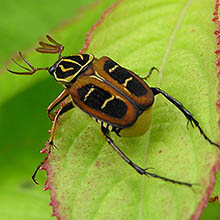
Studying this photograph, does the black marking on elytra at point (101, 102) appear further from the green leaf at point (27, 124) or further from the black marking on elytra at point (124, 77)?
the green leaf at point (27, 124)

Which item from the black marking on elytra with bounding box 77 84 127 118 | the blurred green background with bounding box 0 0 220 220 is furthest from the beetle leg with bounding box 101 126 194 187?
the blurred green background with bounding box 0 0 220 220

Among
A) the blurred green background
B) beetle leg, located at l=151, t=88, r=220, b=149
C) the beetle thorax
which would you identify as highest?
the beetle thorax

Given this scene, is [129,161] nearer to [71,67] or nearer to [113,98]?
[113,98]

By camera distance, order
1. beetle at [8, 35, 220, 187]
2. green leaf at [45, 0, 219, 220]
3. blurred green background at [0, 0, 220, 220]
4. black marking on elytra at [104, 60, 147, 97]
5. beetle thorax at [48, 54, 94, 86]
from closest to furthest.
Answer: green leaf at [45, 0, 219, 220] → beetle at [8, 35, 220, 187] → black marking on elytra at [104, 60, 147, 97] → beetle thorax at [48, 54, 94, 86] → blurred green background at [0, 0, 220, 220]

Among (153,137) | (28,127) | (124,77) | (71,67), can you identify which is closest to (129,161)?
(153,137)

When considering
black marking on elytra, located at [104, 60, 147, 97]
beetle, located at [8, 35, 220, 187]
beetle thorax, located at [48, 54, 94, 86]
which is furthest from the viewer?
beetle thorax, located at [48, 54, 94, 86]

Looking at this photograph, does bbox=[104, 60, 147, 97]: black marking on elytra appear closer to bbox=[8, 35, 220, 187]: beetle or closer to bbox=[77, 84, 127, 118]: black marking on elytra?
bbox=[8, 35, 220, 187]: beetle

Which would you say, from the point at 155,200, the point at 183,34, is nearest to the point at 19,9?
the point at 183,34

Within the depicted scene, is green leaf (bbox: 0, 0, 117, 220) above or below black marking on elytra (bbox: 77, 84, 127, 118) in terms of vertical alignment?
below
